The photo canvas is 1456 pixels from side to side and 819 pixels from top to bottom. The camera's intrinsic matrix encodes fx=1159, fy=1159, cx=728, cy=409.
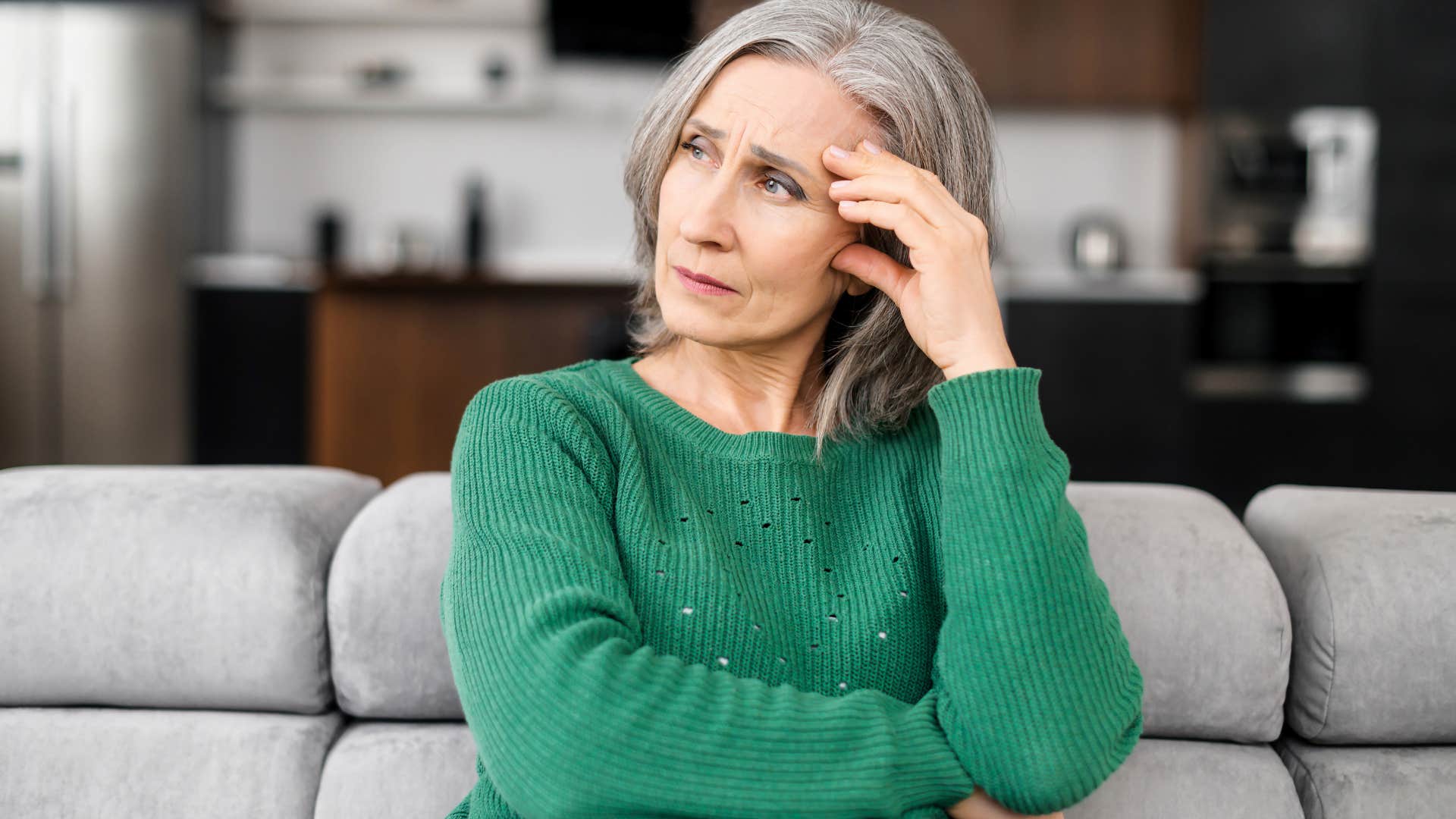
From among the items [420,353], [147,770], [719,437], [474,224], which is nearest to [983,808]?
[719,437]

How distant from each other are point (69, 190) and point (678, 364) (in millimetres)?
4483

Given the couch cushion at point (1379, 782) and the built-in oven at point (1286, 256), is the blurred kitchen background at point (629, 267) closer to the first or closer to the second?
the built-in oven at point (1286, 256)

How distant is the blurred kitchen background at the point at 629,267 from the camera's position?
15.6 feet

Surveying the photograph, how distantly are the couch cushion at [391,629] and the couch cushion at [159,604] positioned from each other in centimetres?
3

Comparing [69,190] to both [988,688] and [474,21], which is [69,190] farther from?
[988,688]

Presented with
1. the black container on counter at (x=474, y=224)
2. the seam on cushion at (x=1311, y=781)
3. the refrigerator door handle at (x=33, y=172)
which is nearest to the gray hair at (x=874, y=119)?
the seam on cushion at (x=1311, y=781)

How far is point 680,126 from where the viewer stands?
1.11 meters

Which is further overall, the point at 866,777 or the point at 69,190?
the point at 69,190

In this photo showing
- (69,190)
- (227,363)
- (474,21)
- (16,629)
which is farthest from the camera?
(474,21)

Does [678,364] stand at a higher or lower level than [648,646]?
higher

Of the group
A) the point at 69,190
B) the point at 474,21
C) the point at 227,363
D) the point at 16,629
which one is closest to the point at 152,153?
the point at 69,190

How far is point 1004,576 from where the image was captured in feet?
3.17

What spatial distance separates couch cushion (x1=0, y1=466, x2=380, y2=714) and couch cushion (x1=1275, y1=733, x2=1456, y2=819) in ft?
3.42

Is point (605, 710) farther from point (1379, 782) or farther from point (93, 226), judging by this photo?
point (93, 226)
